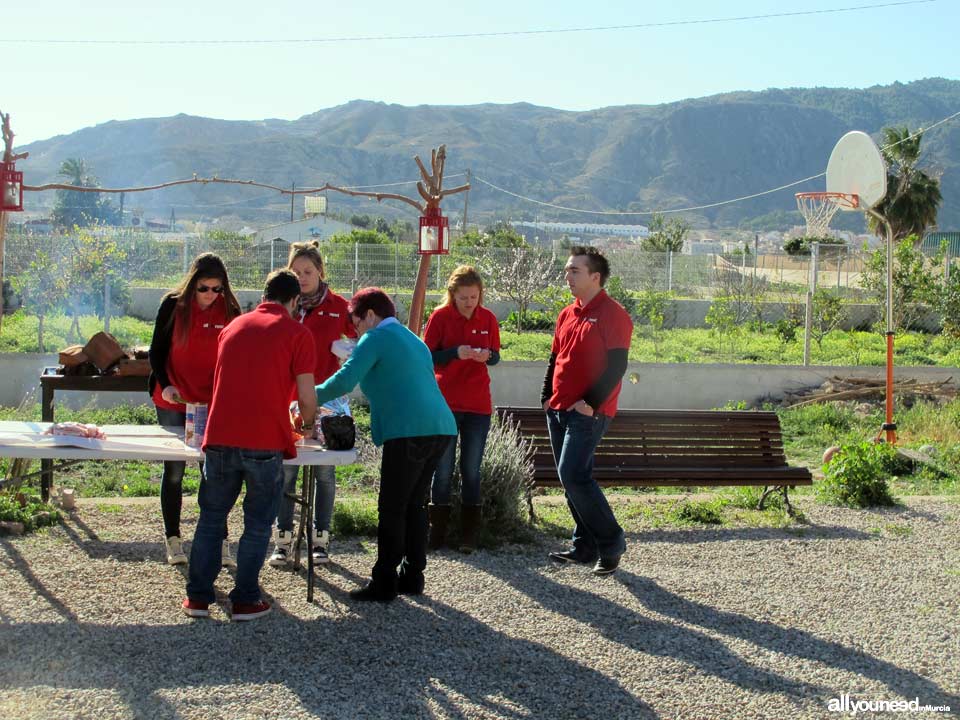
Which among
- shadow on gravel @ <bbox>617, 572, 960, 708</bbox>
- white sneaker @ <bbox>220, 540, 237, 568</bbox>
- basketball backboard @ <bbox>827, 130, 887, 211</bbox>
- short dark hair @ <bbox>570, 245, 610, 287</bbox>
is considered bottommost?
shadow on gravel @ <bbox>617, 572, 960, 708</bbox>

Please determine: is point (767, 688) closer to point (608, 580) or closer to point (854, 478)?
point (608, 580)

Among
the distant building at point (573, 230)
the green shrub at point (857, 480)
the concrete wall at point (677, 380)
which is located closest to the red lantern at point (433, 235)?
the green shrub at point (857, 480)

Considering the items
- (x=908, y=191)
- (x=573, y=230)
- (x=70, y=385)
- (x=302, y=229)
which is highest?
(x=573, y=230)

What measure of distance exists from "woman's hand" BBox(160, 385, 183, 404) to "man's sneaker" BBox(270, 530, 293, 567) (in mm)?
989

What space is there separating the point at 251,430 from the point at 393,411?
707mm

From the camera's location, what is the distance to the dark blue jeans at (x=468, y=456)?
20.7 feet

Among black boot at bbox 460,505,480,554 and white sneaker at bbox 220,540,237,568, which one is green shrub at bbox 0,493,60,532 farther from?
black boot at bbox 460,505,480,554

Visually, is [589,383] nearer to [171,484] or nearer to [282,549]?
[282,549]

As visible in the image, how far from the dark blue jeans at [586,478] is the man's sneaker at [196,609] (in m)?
1.95

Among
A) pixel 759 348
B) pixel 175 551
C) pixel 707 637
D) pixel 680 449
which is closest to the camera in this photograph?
pixel 707 637

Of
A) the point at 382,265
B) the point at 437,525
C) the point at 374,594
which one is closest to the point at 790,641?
the point at 374,594

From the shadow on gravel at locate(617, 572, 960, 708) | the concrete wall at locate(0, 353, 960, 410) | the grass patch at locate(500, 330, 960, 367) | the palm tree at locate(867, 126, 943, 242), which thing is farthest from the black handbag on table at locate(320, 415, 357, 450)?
the palm tree at locate(867, 126, 943, 242)

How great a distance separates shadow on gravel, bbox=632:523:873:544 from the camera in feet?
23.1

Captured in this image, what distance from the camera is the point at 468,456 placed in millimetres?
6336
